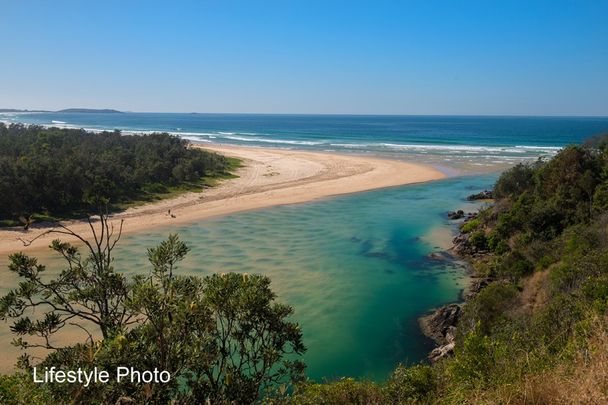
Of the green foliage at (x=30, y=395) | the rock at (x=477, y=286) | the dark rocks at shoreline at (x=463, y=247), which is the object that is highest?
the green foliage at (x=30, y=395)

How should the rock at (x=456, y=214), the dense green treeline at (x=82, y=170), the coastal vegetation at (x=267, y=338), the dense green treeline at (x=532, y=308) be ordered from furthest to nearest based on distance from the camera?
the rock at (x=456, y=214)
the dense green treeline at (x=82, y=170)
the dense green treeline at (x=532, y=308)
the coastal vegetation at (x=267, y=338)

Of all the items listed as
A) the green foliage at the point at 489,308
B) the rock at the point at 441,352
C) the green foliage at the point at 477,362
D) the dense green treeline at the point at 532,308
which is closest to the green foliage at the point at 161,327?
the dense green treeline at the point at 532,308

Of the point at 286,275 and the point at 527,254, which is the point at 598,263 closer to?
the point at 527,254

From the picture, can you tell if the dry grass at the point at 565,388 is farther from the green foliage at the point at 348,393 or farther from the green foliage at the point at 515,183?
the green foliage at the point at 515,183

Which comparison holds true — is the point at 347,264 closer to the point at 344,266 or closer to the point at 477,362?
the point at 344,266

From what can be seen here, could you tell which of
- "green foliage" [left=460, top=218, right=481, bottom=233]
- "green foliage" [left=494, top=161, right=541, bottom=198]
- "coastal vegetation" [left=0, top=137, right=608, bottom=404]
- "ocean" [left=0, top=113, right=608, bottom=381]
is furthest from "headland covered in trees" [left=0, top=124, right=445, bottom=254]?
"green foliage" [left=494, top=161, right=541, bottom=198]

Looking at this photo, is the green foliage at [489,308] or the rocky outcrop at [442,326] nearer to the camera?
the green foliage at [489,308]

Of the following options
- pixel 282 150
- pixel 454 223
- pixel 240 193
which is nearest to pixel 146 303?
pixel 454 223

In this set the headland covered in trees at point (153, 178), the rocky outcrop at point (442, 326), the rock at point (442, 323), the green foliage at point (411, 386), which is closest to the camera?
the green foliage at point (411, 386)
